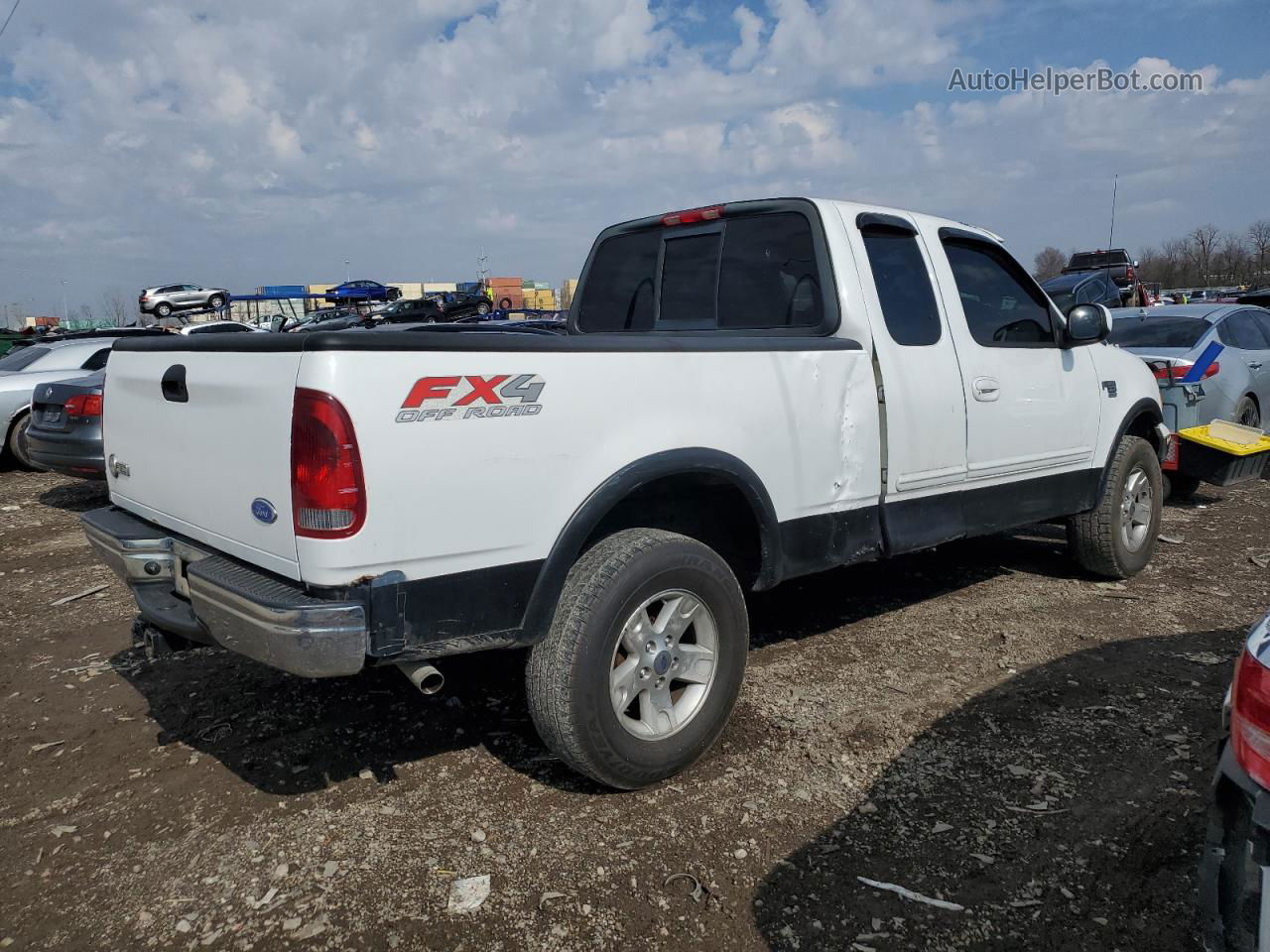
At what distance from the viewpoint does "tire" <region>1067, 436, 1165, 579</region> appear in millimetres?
5309

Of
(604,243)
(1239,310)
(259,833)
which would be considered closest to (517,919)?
(259,833)

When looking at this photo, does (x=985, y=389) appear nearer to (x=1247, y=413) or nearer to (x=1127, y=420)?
(x=1127, y=420)

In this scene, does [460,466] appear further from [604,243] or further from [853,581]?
[853,581]

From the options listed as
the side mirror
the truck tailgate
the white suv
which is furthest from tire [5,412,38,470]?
the white suv

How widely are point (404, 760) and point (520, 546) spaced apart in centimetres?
122

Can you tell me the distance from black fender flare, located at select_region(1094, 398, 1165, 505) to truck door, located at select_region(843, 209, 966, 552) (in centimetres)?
148

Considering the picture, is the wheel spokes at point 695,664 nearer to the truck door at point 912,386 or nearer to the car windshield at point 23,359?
the truck door at point 912,386

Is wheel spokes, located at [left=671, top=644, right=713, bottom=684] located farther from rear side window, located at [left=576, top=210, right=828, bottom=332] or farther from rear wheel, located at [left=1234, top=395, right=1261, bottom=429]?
rear wheel, located at [left=1234, top=395, right=1261, bottom=429]

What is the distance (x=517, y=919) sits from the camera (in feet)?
8.39

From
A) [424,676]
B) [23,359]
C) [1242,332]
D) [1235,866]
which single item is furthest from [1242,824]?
[23,359]

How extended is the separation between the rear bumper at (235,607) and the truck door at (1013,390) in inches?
117

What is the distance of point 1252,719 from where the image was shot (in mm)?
1789

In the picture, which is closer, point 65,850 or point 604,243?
point 65,850

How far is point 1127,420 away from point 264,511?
15.4 ft
